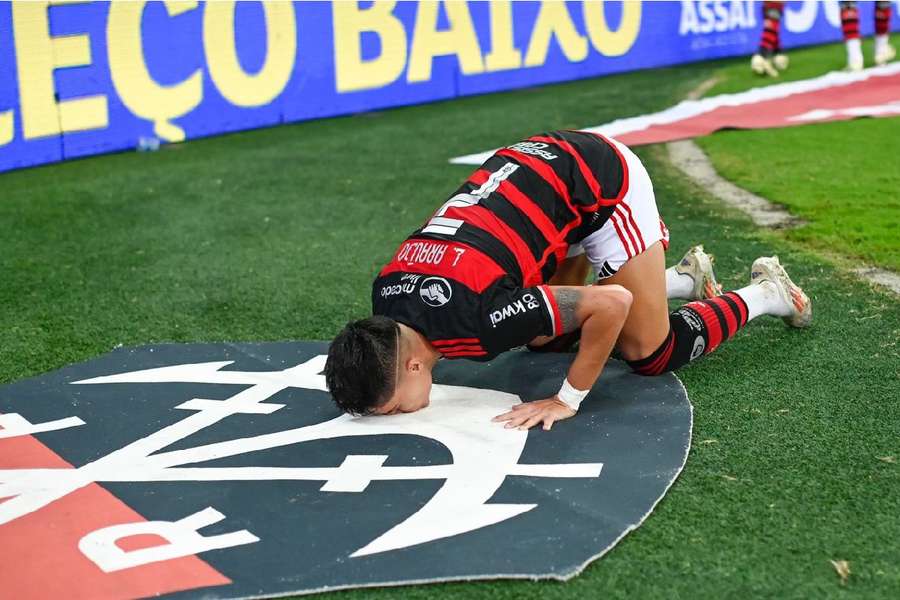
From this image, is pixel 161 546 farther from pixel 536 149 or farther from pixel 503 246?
pixel 536 149

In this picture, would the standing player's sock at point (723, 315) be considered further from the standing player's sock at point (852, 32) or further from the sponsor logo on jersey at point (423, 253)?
the standing player's sock at point (852, 32)

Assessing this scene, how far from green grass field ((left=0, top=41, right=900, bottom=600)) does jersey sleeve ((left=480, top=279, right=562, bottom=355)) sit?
516mm

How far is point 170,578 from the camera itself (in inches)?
93.6

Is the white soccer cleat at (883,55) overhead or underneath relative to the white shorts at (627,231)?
overhead

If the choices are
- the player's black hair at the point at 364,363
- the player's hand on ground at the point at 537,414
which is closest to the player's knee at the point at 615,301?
the player's hand on ground at the point at 537,414

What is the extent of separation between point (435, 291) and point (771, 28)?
7353 millimetres

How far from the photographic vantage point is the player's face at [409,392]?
297cm

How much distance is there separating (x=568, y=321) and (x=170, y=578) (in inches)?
46.9

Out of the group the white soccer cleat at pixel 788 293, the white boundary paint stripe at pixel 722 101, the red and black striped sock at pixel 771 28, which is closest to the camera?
the white soccer cleat at pixel 788 293

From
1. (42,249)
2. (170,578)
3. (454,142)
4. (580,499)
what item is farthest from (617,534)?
(454,142)

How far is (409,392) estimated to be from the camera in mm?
3016

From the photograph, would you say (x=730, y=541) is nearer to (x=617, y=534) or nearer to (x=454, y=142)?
(x=617, y=534)

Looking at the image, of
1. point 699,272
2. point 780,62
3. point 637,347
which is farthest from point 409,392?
point 780,62

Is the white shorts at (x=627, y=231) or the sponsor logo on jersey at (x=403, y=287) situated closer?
the sponsor logo on jersey at (x=403, y=287)
